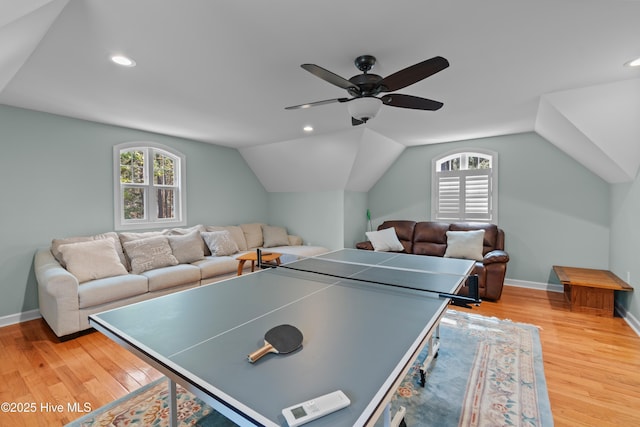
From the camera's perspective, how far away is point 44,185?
11.5ft

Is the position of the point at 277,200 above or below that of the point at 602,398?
above

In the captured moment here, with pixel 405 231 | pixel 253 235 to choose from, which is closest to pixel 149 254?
pixel 253 235

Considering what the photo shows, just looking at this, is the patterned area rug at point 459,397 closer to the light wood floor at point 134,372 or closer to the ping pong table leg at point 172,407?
the light wood floor at point 134,372

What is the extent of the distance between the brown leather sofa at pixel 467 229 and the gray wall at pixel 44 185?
3958 mm

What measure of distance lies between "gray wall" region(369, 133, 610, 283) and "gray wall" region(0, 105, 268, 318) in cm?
537

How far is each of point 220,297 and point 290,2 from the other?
1.69 meters

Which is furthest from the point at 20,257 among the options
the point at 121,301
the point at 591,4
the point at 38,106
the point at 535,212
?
the point at 535,212

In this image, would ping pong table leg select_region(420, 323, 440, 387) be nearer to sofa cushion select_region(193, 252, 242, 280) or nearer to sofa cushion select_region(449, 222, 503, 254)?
sofa cushion select_region(449, 222, 503, 254)

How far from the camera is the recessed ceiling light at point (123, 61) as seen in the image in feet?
7.33

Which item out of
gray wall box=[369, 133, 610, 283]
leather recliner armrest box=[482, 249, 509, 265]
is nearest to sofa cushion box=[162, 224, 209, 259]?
leather recliner armrest box=[482, 249, 509, 265]

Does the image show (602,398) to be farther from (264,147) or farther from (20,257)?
A: (20,257)

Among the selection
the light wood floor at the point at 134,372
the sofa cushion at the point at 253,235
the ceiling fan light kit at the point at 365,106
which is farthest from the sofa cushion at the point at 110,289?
the ceiling fan light kit at the point at 365,106

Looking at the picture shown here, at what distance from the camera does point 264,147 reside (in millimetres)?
5348

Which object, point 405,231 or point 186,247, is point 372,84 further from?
point 405,231
